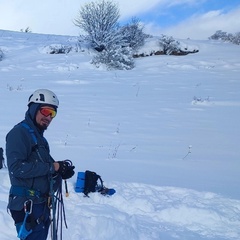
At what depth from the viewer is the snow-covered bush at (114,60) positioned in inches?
723

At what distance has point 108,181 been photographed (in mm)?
5902

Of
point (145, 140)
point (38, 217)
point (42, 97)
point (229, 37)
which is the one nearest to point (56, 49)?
point (229, 37)

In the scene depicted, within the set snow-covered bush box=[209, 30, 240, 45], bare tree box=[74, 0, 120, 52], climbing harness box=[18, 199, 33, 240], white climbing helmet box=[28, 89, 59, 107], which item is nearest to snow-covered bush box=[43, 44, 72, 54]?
bare tree box=[74, 0, 120, 52]

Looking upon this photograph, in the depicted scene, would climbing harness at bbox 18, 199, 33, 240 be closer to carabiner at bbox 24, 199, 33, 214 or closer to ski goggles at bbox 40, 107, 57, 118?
carabiner at bbox 24, 199, 33, 214

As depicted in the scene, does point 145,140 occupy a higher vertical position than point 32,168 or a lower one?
lower

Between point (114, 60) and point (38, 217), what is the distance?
52.0 feet

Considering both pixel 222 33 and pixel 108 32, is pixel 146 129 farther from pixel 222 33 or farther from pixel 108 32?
pixel 222 33

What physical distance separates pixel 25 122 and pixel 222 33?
30.3 m

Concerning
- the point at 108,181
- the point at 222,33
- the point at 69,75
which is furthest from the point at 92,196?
the point at 222,33

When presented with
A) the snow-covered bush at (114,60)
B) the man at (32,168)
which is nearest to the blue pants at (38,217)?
the man at (32,168)

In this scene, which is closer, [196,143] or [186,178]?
[186,178]

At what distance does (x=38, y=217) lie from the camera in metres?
Answer: 3.02

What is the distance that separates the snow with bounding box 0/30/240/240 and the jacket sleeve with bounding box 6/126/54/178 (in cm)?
162

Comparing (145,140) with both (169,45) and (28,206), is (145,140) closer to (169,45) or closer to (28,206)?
(28,206)
